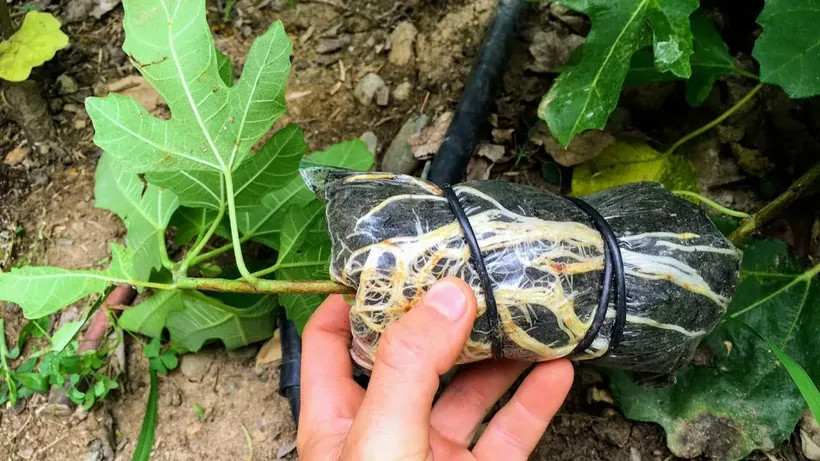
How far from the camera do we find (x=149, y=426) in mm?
1471

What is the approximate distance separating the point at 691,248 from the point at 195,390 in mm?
1175

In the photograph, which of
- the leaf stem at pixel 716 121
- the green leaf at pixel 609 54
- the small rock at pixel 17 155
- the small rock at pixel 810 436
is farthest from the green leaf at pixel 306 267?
the small rock at pixel 810 436

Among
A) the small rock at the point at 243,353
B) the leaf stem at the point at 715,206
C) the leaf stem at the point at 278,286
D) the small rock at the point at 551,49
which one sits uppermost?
the small rock at the point at 551,49

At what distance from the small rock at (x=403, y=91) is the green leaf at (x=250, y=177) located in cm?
54

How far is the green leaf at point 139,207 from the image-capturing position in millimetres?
1414

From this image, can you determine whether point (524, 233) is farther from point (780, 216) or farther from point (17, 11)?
point (17, 11)

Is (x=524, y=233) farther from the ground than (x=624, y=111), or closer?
farther from the ground

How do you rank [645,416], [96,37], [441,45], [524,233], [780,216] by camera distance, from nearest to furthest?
[524,233], [645,416], [780,216], [441,45], [96,37]

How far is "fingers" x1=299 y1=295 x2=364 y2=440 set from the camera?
1278 millimetres

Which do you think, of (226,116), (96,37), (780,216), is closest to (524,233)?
(226,116)

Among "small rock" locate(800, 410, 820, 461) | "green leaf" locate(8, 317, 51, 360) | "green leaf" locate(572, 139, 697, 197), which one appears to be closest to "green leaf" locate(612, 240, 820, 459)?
"small rock" locate(800, 410, 820, 461)

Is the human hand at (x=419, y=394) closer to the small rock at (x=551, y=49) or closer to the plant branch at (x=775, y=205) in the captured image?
the plant branch at (x=775, y=205)

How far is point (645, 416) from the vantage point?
1.39 meters

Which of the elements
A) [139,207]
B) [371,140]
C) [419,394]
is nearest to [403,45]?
[371,140]
